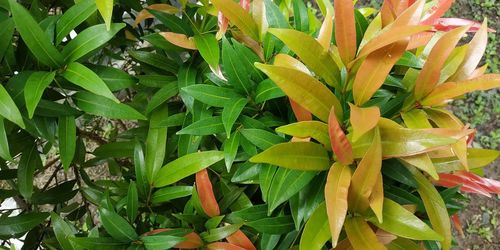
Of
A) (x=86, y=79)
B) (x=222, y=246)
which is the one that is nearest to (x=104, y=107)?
(x=86, y=79)

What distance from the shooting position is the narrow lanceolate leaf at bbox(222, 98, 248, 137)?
71cm

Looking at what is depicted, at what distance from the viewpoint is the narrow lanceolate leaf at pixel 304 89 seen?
0.58 m

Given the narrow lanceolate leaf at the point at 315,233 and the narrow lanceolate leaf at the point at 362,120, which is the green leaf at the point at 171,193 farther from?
the narrow lanceolate leaf at the point at 362,120

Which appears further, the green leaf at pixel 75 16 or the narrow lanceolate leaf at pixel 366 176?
the green leaf at pixel 75 16

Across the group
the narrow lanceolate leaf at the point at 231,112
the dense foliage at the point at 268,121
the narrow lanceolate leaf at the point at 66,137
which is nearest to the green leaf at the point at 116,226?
the dense foliage at the point at 268,121

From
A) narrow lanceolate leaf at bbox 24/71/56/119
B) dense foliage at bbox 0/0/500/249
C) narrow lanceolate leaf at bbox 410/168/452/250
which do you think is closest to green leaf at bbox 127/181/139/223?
dense foliage at bbox 0/0/500/249

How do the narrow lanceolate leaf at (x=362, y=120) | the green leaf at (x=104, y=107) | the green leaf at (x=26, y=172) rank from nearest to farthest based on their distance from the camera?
the narrow lanceolate leaf at (x=362, y=120)
the green leaf at (x=104, y=107)
the green leaf at (x=26, y=172)

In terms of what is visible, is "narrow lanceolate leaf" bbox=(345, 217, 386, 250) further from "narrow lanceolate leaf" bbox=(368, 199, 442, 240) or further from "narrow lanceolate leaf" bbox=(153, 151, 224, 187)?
"narrow lanceolate leaf" bbox=(153, 151, 224, 187)

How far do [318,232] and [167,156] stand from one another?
15.3 inches

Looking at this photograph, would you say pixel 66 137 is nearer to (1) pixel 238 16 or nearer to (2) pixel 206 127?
(2) pixel 206 127

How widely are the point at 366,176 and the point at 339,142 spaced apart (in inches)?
2.2

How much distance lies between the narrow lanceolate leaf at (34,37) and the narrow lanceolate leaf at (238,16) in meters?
0.26

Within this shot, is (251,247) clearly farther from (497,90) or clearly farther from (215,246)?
(497,90)

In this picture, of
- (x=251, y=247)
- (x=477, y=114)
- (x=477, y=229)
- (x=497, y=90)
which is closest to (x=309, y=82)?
(x=251, y=247)
